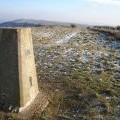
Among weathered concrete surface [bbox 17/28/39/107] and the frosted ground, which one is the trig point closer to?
weathered concrete surface [bbox 17/28/39/107]

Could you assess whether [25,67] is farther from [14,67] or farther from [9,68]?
[9,68]

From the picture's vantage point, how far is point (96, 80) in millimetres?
23578

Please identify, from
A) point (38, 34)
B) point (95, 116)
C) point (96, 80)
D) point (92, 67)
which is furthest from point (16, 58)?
point (38, 34)

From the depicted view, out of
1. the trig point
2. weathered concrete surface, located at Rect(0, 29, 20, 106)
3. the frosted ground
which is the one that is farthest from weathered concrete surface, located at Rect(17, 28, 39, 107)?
the frosted ground

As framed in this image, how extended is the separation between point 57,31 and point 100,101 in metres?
18.3

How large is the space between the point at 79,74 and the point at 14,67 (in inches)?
261

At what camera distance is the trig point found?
18875mm

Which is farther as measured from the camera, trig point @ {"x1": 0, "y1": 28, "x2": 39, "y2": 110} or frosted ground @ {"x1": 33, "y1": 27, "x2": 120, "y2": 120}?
frosted ground @ {"x1": 33, "y1": 27, "x2": 120, "y2": 120}

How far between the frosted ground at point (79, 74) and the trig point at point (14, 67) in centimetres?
160

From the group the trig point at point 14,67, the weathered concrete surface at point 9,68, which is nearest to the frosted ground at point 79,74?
the trig point at point 14,67

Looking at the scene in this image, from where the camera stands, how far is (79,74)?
2464 cm

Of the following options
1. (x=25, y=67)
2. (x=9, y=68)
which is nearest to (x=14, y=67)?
(x=9, y=68)

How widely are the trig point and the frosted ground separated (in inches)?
62.9

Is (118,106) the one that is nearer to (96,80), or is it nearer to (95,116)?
(95,116)
